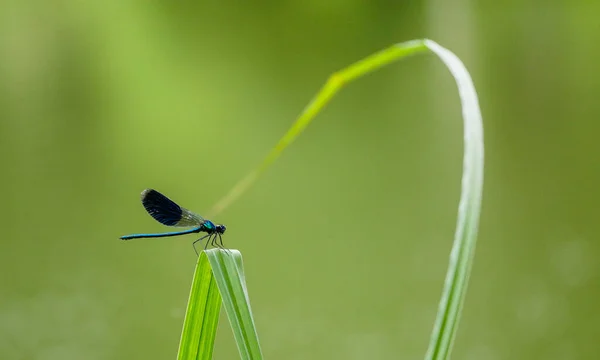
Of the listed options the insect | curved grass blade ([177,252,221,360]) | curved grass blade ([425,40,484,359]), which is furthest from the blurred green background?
curved grass blade ([425,40,484,359])

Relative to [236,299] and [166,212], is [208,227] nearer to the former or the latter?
[166,212]

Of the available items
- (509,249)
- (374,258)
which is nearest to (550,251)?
(509,249)

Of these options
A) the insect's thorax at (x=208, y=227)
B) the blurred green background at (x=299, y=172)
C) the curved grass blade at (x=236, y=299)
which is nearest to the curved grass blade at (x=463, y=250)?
the curved grass blade at (x=236, y=299)

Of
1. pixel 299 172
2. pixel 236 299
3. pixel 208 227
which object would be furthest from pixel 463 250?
pixel 299 172

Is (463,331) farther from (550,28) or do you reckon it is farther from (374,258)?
(550,28)

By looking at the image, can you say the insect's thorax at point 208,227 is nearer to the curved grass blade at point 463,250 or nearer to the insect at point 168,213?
the insect at point 168,213

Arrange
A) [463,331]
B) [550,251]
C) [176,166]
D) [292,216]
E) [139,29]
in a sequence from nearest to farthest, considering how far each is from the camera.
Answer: [463,331] → [550,251] → [292,216] → [176,166] → [139,29]
